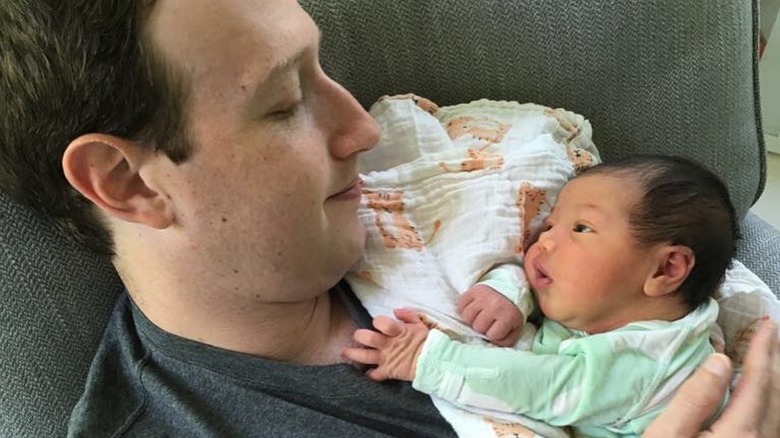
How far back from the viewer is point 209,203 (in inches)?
38.0

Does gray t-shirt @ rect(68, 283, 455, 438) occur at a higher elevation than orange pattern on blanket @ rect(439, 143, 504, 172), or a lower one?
lower

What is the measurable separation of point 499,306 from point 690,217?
10.1 inches

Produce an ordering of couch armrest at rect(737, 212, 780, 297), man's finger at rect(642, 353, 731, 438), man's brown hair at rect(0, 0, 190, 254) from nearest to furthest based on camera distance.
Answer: man's brown hair at rect(0, 0, 190, 254) < man's finger at rect(642, 353, 731, 438) < couch armrest at rect(737, 212, 780, 297)

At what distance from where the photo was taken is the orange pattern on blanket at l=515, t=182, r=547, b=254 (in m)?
1.16

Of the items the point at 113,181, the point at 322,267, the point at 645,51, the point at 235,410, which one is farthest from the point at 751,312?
the point at 113,181

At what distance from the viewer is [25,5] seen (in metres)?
0.87

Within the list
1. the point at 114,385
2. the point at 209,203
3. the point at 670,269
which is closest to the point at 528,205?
the point at 670,269

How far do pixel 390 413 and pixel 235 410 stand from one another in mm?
189

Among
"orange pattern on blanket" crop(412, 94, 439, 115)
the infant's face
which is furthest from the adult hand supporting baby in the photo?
"orange pattern on blanket" crop(412, 94, 439, 115)

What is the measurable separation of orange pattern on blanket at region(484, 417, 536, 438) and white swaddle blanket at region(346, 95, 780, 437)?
74 mm

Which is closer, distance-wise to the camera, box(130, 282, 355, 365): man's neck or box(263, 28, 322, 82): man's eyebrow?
box(263, 28, 322, 82): man's eyebrow

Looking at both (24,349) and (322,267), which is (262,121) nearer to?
(322,267)

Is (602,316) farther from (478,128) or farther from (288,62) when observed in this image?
(288,62)

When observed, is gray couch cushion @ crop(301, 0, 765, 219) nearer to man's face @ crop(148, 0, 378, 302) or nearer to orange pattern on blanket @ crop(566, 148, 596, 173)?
orange pattern on blanket @ crop(566, 148, 596, 173)
